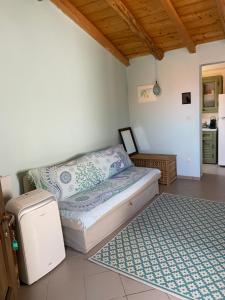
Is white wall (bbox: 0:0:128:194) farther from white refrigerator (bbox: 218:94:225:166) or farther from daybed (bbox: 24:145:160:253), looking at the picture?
white refrigerator (bbox: 218:94:225:166)

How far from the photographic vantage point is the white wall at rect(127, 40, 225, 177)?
4154mm

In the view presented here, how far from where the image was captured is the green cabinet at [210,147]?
17.5ft

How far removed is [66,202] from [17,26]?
2.11 m

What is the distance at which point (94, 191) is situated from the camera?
307 centimetres

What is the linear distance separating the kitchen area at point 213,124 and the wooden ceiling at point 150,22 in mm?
1569

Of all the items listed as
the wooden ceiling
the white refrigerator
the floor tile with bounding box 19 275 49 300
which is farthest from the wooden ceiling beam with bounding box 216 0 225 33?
the floor tile with bounding box 19 275 49 300

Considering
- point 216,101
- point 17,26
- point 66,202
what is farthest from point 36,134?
point 216,101

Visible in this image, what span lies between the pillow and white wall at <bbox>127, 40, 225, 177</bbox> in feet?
3.74

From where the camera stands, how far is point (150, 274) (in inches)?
82.9

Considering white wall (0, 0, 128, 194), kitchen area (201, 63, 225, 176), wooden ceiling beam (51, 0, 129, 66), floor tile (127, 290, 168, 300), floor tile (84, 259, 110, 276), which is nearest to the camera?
floor tile (127, 290, 168, 300)

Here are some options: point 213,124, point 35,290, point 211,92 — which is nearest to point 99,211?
point 35,290

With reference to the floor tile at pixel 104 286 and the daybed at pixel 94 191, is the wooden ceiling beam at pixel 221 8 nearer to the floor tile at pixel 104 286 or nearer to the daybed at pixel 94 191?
the daybed at pixel 94 191

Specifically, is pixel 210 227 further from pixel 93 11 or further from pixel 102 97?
pixel 93 11

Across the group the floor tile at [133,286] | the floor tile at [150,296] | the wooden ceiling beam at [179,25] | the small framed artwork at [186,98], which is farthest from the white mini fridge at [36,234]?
the small framed artwork at [186,98]
